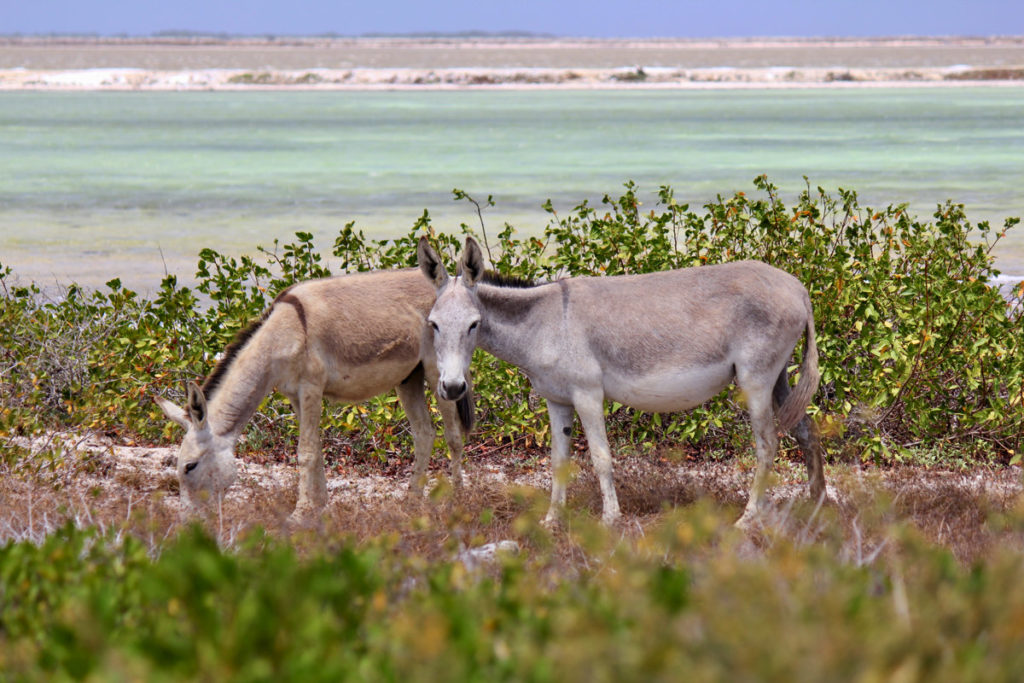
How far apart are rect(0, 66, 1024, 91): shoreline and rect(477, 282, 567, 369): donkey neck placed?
86117 mm

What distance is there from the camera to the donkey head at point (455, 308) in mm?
6246

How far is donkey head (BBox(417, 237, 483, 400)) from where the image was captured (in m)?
6.25

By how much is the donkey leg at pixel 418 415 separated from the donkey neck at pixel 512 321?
58.0 inches

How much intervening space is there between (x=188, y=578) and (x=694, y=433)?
5.81 meters

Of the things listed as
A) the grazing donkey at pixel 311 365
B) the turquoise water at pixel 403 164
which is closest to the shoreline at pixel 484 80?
the turquoise water at pixel 403 164

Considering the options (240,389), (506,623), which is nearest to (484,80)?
(240,389)

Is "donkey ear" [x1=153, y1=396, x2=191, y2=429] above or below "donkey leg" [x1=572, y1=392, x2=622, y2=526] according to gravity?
above

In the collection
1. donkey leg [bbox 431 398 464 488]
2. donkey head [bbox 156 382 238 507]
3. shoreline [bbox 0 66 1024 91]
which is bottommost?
donkey leg [bbox 431 398 464 488]

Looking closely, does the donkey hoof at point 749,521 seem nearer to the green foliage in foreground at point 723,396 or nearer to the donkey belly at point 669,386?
the donkey belly at point 669,386

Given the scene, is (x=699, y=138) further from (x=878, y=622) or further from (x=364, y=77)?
(x=364, y=77)

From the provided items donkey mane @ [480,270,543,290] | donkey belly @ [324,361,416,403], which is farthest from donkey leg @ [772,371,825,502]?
donkey belly @ [324,361,416,403]

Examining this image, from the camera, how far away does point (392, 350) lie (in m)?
7.41

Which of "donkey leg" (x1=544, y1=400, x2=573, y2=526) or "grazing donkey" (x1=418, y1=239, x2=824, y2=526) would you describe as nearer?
"grazing donkey" (x1=418, y1=239, x2=824, y2=526)

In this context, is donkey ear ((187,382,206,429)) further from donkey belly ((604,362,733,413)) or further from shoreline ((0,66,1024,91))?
shoreline ((0,66,1024,91))
